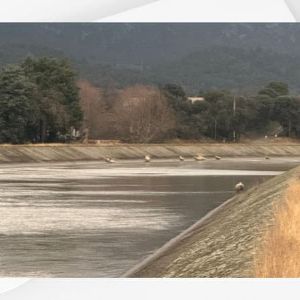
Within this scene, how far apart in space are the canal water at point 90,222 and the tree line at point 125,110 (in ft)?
110

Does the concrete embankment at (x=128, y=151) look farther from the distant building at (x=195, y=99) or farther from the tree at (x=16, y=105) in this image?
the distant building at (x=195, y=99)

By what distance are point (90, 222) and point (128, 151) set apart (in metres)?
60.7

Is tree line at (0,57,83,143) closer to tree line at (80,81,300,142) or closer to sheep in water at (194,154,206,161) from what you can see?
tree line at (80,81,300,142)

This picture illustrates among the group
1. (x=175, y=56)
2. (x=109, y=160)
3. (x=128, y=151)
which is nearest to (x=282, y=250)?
(x=175, y=56)

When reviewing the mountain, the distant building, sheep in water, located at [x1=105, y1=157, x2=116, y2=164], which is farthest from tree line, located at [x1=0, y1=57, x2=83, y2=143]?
the distant building

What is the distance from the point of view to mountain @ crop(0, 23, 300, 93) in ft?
133

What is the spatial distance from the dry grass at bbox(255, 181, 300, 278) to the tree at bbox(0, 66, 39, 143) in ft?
182

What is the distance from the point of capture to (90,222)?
1922 cm

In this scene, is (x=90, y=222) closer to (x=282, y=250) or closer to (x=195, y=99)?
(x=282, y=250)

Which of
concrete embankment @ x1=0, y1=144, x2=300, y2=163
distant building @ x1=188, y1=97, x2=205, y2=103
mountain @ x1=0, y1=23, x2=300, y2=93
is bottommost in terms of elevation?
concrete embankment @ x1=0, y1=144, x2=300, y2=163
